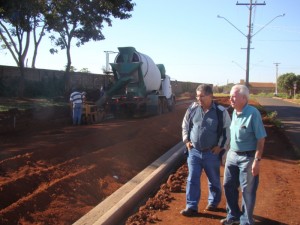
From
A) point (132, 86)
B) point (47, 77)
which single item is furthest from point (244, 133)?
point (47, 77)

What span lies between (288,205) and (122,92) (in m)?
17.3

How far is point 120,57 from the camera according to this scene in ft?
72.7

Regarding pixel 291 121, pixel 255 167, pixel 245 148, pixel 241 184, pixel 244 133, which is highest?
pixel 244 133

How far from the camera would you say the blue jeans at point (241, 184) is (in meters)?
4.96

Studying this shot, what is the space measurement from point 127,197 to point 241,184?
2.08m

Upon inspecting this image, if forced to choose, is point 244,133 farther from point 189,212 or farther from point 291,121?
point 291,121

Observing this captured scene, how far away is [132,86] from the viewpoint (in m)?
22.8

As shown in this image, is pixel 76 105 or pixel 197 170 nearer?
pixel 197 170

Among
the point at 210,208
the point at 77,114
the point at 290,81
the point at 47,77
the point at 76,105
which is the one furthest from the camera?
the point at 290,81

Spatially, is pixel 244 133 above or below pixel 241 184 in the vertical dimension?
above

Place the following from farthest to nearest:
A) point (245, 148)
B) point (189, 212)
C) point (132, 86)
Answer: point (132, 86), point (189, 212), point (245, 148)

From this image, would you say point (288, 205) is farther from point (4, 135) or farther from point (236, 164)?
point (4, 135)

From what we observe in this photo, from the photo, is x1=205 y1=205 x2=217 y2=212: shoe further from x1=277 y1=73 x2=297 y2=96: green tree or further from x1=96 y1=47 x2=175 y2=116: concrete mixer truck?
x1=277 y1=73 x2=297 y2=96: green tree

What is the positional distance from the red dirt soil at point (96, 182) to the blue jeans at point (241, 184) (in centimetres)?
48
